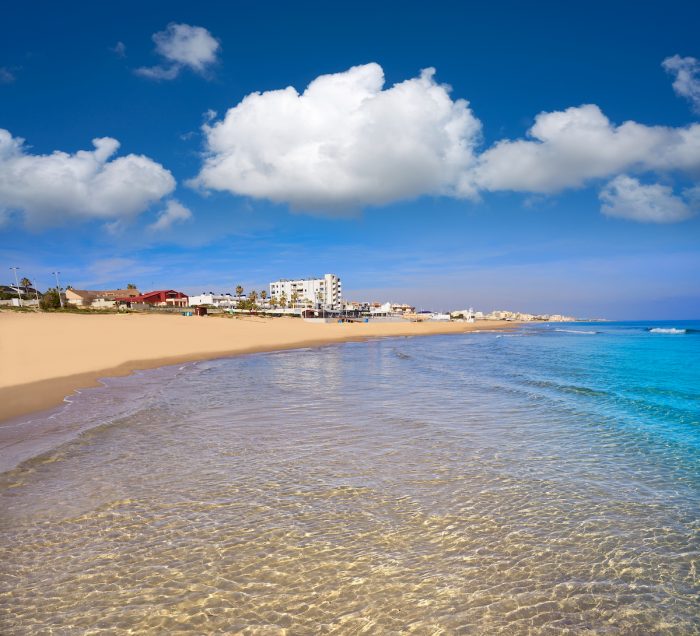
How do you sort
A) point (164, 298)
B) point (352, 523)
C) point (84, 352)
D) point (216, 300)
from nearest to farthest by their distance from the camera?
point (352, 523)
point (84, 352)
point (164, 298)
point (216, 300)

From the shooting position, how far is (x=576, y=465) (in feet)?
27.9

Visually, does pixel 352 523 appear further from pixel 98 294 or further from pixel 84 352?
pixel 98 294

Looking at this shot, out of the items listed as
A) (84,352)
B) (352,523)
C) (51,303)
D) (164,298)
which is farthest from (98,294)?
(352,523)

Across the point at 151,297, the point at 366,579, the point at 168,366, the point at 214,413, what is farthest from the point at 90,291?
the point at 366,579

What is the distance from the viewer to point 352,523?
6012 mm

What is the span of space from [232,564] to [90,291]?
15560 centimetres

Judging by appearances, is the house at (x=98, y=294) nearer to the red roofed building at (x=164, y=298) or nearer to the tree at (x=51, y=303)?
the red roofed building at (x=164, y=298)

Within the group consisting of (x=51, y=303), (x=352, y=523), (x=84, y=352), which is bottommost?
(x=352, y=523)

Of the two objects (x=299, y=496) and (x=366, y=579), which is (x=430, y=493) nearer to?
(x=299, y=496)

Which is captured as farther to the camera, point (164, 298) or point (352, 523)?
point (164, 298)

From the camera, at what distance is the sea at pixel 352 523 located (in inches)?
167

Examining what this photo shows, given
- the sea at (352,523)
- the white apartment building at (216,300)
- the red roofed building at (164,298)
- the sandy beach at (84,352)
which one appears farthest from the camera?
the white apartment building at (216,300)

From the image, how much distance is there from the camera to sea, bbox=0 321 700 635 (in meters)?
4.25

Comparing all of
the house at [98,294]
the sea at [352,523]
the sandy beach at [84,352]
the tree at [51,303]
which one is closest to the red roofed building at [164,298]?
the house at [98,294]
